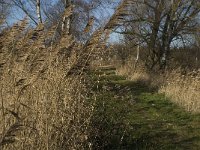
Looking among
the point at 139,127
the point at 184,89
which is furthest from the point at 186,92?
the point at 139,127

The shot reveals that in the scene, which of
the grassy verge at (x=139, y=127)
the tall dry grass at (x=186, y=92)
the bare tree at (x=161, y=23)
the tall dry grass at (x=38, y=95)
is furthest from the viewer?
the bare tree at (x=161, y=23)

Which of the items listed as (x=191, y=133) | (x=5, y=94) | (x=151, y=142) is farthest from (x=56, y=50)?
(x=191, y=133)

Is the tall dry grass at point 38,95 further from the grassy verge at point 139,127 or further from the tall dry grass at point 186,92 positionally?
the tall dry grass at point 186,92

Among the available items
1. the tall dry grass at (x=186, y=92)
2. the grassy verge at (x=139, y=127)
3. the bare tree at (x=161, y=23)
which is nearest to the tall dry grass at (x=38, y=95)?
the grassy verge at (x=139, y=127)

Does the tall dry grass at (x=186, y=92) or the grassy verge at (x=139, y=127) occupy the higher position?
the tall dry grass at (x=186, y=92)

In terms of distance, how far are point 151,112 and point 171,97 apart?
303 cm

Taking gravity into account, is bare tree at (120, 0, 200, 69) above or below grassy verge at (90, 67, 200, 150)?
above

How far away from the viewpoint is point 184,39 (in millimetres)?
26250

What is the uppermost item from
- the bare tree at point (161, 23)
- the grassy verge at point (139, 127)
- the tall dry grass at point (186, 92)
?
the bare tree at point (161, 23)

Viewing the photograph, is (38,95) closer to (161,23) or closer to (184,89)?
(184,89)

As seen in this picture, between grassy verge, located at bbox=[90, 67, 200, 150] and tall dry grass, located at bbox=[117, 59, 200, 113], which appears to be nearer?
grassy verge, located at bbox=[90, 67, 200, 150]

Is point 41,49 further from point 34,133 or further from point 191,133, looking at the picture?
point 191,133

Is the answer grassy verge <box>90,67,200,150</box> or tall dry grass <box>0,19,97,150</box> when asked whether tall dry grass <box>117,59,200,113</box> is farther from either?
tall dry grass <box>0,19,97,150</box>

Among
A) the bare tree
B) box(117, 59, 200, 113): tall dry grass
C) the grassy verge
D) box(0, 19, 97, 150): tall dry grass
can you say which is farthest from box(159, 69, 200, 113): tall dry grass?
the bare tree
